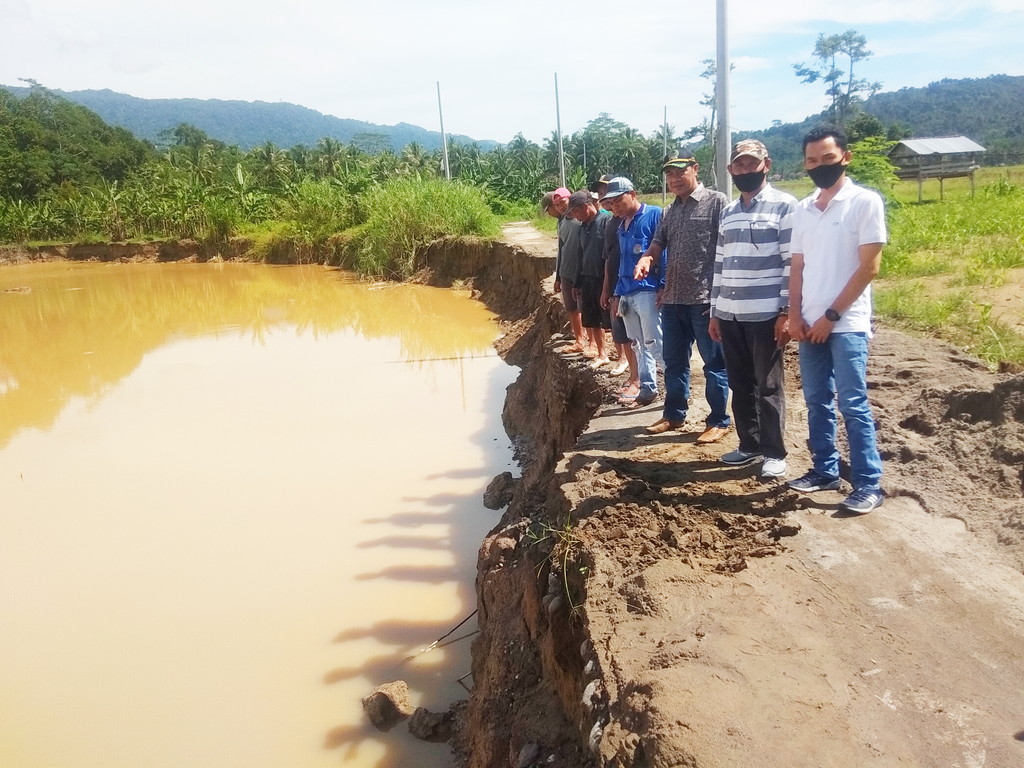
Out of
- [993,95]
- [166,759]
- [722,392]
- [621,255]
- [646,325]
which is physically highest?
[993,95]

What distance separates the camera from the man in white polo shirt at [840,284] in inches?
117

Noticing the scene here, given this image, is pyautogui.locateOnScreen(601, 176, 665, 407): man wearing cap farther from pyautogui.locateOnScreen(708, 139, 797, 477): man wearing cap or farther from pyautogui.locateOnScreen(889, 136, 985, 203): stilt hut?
pyautogui.locateOnScreen(889, 136, 985, 203): stilt hut

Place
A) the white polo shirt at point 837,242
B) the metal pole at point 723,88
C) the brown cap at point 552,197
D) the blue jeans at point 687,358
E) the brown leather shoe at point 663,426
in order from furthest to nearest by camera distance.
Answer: the metal pole at point 723,88 < the brown cap at point 552,197 < the brown leather shoe at point 663,426 < the blue jeans at point 687,358 < the white polo shirt at point 837,242

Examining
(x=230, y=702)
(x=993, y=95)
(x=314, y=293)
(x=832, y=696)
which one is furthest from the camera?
(x=993, y=95)

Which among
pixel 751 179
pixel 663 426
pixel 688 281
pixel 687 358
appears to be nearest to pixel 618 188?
pixel 688 281

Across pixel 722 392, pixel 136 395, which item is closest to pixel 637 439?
A: pixel 722 392

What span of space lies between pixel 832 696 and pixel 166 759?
133 inches

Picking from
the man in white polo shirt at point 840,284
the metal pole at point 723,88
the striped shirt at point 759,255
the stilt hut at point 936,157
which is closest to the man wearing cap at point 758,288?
Answer: the striped shirt at point 759,255

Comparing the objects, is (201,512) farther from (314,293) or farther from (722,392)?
(314,293)

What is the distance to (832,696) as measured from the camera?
2.12 m

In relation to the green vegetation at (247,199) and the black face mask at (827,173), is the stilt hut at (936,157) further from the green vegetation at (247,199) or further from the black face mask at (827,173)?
the black face mask at (827,173)

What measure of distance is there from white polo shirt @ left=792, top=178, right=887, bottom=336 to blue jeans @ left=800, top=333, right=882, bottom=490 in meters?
0.10

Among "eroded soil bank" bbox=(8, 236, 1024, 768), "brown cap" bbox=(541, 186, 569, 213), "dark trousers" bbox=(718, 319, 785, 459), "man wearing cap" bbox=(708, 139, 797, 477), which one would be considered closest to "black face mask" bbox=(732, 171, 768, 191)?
"man wearing cap" bbox=(708, 139, 797, 477)

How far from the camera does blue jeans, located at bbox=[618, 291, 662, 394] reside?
15.0 ft
